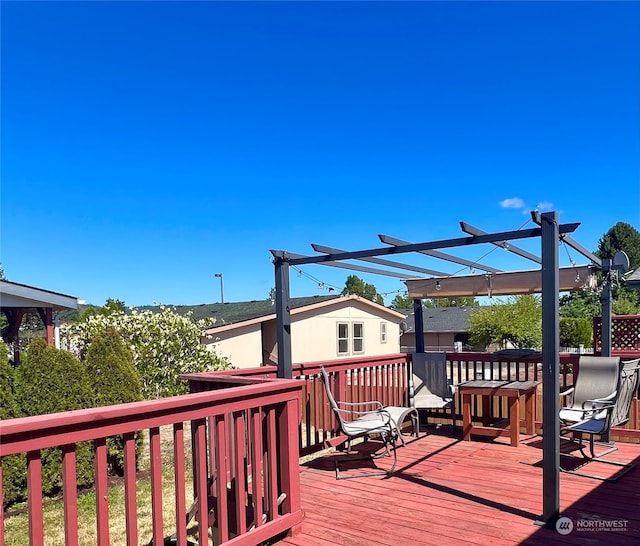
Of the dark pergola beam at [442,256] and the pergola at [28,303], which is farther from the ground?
the dark pergola beam at [442,256]

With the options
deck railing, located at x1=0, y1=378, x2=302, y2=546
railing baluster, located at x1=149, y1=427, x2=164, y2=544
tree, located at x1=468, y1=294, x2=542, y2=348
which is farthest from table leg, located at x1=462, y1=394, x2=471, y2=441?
tree, located at x1=468, y1=294, x2=542, y2=348

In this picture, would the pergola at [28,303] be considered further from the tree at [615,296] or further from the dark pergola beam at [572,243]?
the tree at [615,296]

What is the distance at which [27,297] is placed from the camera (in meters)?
8.93

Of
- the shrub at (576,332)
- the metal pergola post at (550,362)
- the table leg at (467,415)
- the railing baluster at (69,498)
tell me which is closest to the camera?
the railing baluster at (69,498)

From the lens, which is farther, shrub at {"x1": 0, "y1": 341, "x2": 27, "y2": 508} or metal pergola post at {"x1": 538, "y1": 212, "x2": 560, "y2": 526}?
shrub at {"x1": 0, "y1": 341, "x2": 27, "y2": 508}

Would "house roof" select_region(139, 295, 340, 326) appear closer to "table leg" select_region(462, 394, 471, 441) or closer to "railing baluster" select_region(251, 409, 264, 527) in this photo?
"table leg" select_region(462, 394, 471, 441)

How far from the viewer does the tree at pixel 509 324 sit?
2714 cm

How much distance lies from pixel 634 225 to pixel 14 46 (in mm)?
52084

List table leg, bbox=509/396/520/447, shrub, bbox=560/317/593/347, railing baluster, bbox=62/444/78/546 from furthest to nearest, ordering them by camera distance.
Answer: shrub, bbox=560/317/593/347 < table leg, bbox=509/396/520/447 < railing baluster, bbox=62/444/78/546

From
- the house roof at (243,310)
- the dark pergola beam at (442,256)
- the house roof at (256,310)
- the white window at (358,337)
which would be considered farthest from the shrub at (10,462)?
the white window at (358,337)

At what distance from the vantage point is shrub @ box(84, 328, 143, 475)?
5.46 m

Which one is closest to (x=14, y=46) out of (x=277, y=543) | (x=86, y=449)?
(x=86, y=449)

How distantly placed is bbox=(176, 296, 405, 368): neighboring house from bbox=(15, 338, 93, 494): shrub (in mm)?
6936

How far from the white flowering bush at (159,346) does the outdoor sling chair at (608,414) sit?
578 cm
